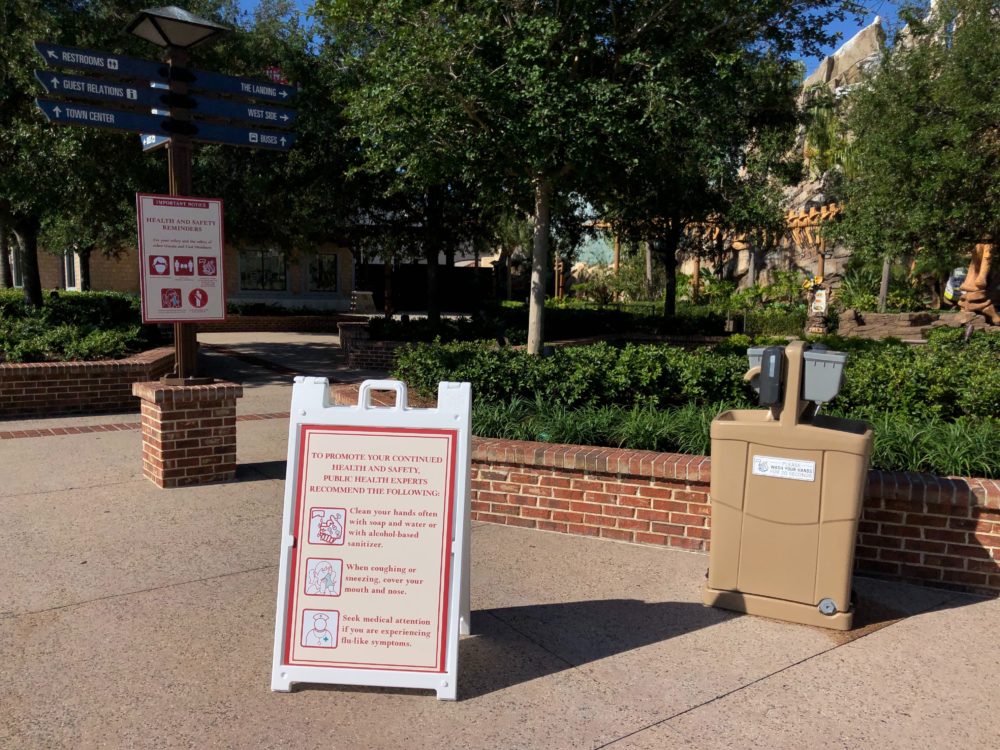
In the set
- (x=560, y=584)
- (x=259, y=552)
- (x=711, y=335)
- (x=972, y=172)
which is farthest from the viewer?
(x=711, y=335)

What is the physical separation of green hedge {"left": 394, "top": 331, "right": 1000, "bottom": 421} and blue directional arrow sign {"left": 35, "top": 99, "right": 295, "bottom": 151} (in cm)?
243

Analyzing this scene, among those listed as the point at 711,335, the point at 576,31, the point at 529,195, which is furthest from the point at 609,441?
the point at 711,335

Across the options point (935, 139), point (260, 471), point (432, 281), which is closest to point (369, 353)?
point (432, 281)

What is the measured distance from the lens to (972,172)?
11859mm

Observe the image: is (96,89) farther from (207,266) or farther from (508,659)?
(508,659)

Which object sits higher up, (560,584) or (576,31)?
(576,31)

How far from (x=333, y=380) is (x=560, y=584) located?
9.03 meters

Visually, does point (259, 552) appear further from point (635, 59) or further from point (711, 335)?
point (711, 335)

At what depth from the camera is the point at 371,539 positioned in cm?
348

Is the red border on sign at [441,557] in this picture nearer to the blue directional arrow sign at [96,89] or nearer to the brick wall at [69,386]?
the blue directional arrow sign at [96,89]

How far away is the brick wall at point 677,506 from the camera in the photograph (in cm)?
463

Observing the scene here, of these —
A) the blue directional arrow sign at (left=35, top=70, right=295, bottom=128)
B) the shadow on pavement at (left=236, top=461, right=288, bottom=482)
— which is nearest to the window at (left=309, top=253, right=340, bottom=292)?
the shadow on pavement at (left=236, top=461, right=288, bottom=482)

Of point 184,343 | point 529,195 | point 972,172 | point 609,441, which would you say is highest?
point 972,172

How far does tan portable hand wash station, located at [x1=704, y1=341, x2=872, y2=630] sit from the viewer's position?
4.02 m
